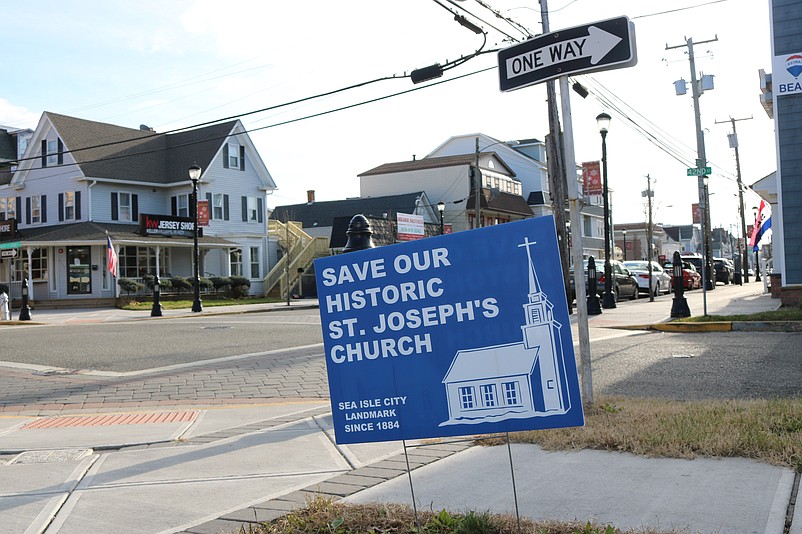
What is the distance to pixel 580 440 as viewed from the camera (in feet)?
18.3

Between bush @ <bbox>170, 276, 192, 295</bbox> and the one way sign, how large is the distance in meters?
33.9

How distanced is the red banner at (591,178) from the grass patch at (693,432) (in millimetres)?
25015

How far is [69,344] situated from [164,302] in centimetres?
2034

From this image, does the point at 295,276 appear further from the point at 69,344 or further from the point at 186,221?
the point at 69,344

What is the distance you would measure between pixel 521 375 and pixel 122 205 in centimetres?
3993

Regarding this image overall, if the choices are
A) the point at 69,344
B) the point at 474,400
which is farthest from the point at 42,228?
the point at 474,400

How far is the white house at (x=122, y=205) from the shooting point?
3750cm

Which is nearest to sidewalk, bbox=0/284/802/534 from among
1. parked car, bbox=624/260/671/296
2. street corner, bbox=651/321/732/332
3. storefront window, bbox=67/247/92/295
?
street corner, bbox=651/321/732/332

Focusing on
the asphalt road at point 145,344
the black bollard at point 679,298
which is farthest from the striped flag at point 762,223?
the asphalt road at point 145,344

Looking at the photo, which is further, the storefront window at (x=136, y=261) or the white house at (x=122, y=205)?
the storefront window at (x=136, y=261)

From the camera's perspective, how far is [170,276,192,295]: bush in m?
38.0

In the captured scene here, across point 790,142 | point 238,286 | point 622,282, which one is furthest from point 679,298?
point 238,286

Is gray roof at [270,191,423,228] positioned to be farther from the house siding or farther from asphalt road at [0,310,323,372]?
the house siding

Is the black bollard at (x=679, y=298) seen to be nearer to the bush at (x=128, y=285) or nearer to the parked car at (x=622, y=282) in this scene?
the parked car at (x=622, y=282)
